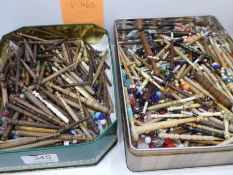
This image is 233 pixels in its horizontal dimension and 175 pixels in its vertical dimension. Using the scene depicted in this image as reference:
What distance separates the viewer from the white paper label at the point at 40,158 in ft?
1.76

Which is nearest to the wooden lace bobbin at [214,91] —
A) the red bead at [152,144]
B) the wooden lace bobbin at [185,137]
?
the wooden lace bobbin at [185,137]

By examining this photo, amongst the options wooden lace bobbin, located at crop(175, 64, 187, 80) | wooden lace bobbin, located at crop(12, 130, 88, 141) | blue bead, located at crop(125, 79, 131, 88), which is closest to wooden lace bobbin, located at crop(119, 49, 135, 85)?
blue bead, located at crop(125, 79, 131, 88)

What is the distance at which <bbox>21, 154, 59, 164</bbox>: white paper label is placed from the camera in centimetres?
54

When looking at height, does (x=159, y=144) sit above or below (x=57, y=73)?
below

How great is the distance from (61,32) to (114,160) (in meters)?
0.44

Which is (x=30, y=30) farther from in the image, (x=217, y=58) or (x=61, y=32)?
(x=217, y=58)

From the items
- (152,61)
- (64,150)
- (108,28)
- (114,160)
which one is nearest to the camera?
(64,150)

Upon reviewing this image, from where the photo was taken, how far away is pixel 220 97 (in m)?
0.65

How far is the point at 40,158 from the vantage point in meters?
0.54

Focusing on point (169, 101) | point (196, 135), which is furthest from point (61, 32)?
point (196, 135)

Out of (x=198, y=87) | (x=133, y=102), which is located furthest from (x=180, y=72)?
(x=133, y=102)

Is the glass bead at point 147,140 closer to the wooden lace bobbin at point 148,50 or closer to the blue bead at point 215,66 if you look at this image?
the wooden lace bobbin at point 148,50

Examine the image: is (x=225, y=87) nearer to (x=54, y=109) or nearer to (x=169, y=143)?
(x=169, y=143)

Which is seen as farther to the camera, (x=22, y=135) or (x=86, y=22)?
(x=86, y=22)
